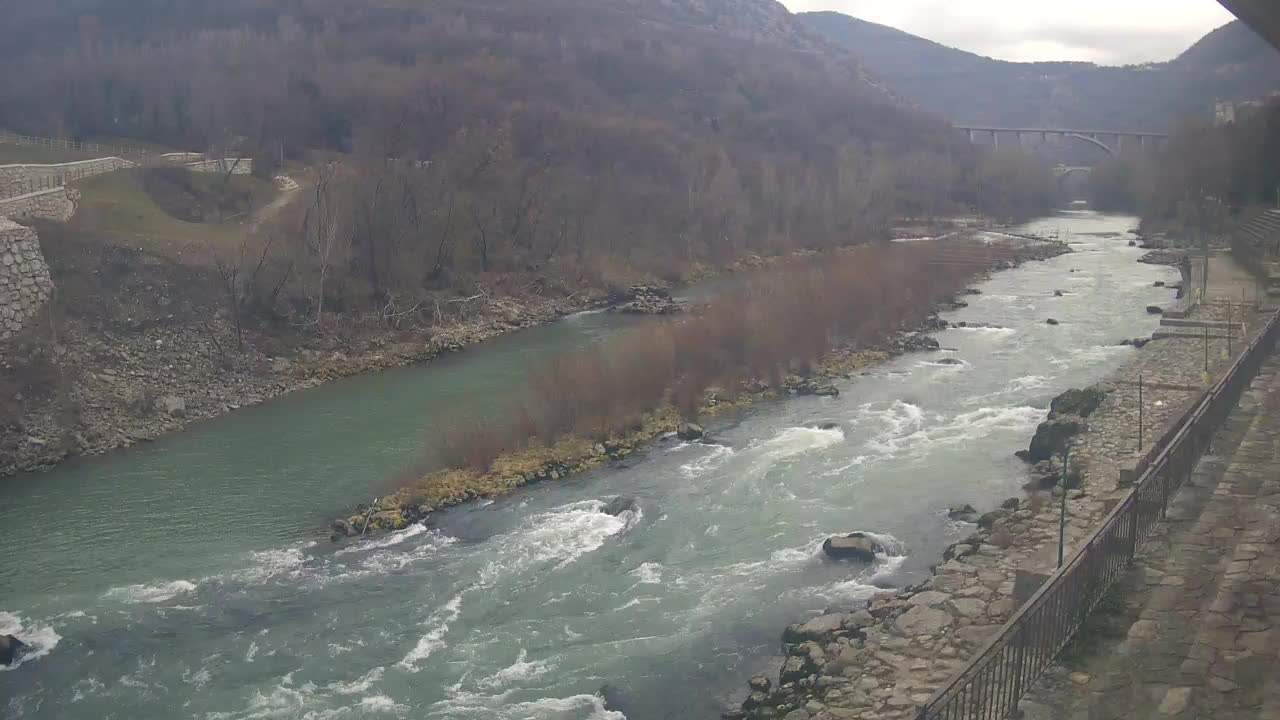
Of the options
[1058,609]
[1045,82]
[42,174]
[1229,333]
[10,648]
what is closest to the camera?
[1058,609]

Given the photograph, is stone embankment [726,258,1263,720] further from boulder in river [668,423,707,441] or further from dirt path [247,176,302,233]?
dirt path [247,176,302,233]

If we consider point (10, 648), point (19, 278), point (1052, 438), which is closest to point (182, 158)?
point (19, 278)

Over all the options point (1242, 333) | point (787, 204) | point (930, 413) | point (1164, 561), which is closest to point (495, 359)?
point (930, 413)

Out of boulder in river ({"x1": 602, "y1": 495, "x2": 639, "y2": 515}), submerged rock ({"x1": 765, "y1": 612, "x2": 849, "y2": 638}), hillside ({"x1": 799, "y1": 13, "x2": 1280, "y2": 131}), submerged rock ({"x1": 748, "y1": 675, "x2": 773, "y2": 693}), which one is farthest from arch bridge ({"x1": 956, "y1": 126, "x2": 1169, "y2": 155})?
submerged rock ({"x1": 748, "y1": 675, "x2": 773, "y2": 693})

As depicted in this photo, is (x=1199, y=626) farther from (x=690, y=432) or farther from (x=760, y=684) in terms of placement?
(x=690, y=432)

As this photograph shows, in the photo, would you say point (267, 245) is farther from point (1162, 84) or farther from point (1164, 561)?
point (1162, 84)

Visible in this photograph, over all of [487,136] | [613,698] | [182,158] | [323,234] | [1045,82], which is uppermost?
[1045,82]
